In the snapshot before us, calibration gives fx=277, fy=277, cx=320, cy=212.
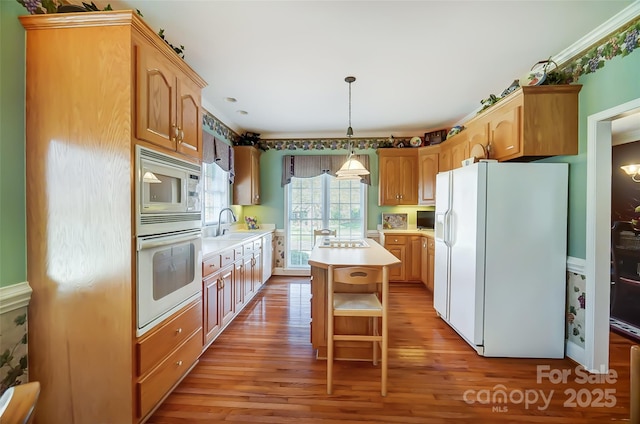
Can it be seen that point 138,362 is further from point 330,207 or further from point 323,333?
point 330,207

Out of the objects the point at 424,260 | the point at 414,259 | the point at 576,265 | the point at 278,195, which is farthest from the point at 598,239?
the point at 278,195

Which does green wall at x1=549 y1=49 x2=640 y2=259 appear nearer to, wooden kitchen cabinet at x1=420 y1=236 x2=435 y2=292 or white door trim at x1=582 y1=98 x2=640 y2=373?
white door trim at x1=582 y1=98 x2=640 y2=373

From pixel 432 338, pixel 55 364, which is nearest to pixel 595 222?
pixel 432 338

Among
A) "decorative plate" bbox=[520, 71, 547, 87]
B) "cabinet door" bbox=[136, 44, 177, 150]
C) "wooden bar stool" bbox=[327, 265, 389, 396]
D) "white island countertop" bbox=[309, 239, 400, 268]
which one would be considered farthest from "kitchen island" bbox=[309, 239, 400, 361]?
"decorative plate" bbox=[520, 71, 547, 87]

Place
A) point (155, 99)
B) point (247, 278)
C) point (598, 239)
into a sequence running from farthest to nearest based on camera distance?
point (247, 278) → point (598, 239) → point (155, 99)

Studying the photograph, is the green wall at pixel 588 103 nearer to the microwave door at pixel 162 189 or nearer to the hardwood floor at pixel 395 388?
the hardwood floor at pixel 395 388

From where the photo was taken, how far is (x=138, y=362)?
149cm

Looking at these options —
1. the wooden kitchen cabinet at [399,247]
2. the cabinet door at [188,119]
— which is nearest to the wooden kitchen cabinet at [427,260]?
the wooden kitchen cabinet at [399,247]

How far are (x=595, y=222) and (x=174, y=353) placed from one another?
3164 millimetres

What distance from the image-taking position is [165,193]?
5.51 ft

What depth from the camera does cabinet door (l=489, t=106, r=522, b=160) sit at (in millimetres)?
2439

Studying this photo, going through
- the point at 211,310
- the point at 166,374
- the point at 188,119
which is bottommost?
the point at 166,374

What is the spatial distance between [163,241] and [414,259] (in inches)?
148

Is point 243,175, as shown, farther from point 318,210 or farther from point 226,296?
point 226,296
